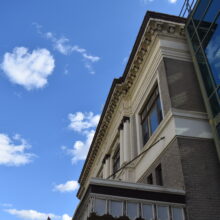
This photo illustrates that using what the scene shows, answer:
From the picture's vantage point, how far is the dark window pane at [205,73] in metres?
11.2

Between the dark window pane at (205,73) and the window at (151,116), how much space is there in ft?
7.81

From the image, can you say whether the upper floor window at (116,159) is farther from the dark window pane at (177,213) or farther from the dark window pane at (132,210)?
the dark window pane at (132,210)

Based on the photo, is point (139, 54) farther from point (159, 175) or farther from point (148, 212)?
point (148, 212)

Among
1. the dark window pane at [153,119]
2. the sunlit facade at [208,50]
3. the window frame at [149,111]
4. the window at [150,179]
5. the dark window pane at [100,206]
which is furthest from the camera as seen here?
the dark window pane at [153,119]

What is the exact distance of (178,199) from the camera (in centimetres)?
855

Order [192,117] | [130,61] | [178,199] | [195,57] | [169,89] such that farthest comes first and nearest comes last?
[130,61] < [195,57] < [169,89] < [192,117] < [178,199]

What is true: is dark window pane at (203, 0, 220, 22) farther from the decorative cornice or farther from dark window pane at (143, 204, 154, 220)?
dark window pane at (143, 204, 154, 220)

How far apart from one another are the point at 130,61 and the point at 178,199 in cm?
938

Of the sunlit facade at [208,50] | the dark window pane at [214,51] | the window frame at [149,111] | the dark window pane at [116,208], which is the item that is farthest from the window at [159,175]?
the dark window pane at [214,51]

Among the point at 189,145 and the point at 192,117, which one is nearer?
the point at 189,145

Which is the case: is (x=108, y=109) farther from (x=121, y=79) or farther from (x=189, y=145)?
(x=189, y=145)

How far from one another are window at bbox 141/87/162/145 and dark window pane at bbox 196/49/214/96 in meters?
2.38

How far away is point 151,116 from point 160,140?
2.75 m

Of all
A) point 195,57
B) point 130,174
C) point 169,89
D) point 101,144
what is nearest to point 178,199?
point 169,89
